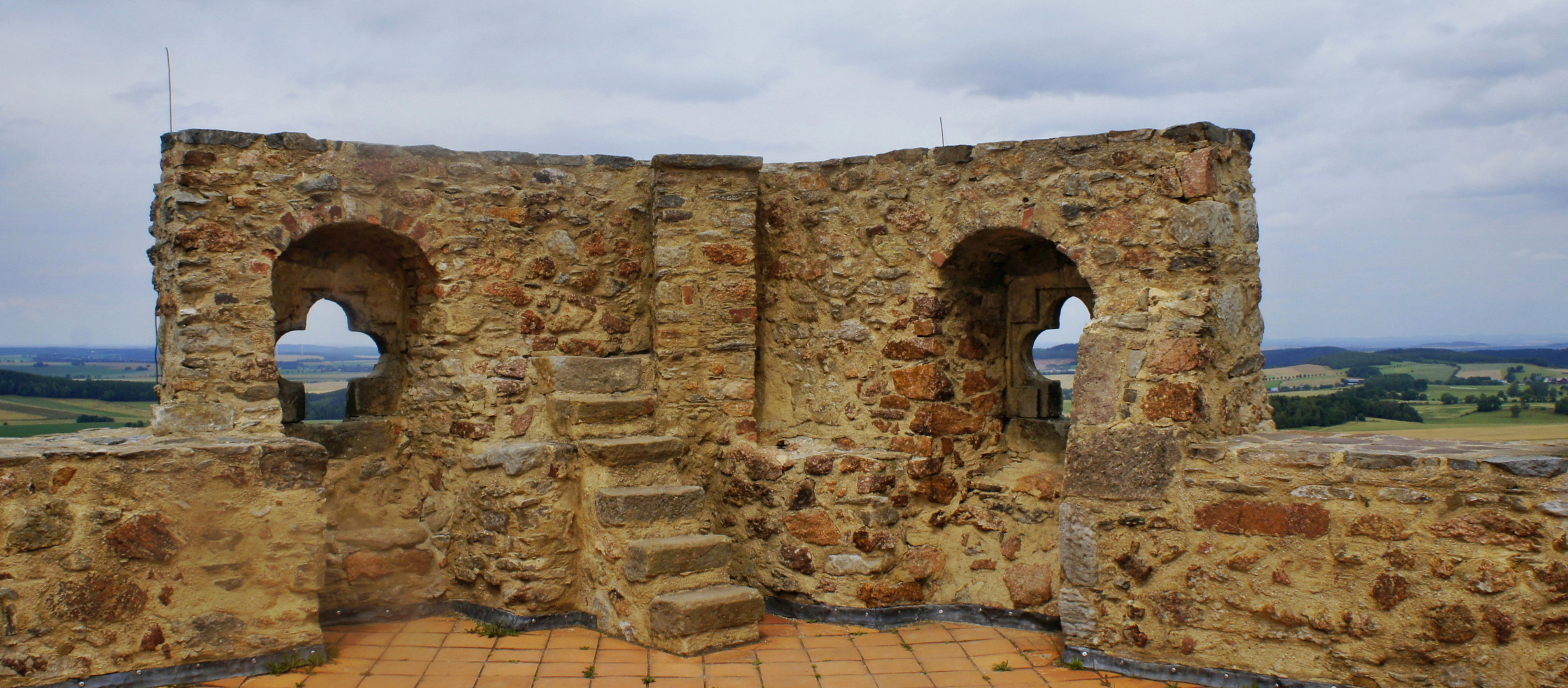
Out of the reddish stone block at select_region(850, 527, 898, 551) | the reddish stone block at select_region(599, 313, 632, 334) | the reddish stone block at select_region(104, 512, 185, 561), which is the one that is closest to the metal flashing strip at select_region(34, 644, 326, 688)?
the reddish stone block at select_region(104, 512, 185, 561)

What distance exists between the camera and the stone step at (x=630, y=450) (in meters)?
5.10

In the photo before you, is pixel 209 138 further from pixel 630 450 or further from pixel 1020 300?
pixel 1020 300

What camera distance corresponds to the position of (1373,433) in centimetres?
470

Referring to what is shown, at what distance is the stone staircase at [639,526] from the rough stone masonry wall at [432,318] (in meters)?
0.17

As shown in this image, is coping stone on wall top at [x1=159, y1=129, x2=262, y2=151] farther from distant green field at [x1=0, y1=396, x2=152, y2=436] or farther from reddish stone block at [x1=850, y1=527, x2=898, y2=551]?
reddish stone block at [x1=850, y1=527, x2=898, y2=551]

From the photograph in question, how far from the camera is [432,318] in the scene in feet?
17.4

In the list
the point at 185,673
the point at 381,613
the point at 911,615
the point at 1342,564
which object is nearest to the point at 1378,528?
the point at 1342,564

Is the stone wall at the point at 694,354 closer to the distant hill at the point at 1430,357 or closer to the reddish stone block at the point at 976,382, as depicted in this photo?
the reddish stone block at the point at 976,382

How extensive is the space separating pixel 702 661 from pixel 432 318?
7.60ft

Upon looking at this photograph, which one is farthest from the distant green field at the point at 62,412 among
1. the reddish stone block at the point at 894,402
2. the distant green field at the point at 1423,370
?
the distant green field at the point at 1423,370

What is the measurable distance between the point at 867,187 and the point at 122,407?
4.41 meters

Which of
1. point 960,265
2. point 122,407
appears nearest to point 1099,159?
Answer: point 960,265

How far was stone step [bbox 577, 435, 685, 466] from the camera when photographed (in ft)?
16.7

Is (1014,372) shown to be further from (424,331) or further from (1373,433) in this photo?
(424,331)
